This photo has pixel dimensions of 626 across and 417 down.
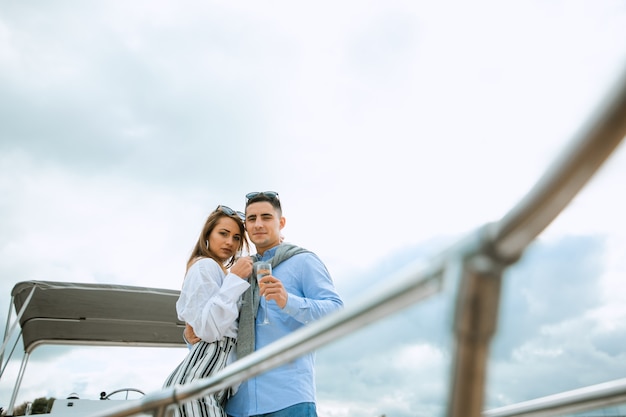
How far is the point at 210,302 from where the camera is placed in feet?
6.48

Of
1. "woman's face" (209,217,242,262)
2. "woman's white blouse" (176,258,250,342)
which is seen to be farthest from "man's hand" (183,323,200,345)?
"woman's face" (209,217,242,262)

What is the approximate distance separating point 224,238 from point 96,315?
3430mm

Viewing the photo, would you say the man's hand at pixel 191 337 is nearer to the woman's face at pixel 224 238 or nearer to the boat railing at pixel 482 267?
the woman's face at pixel 224 238

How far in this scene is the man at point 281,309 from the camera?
1.92 meters

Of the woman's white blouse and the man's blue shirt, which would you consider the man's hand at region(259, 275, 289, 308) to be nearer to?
the man's blue shirt

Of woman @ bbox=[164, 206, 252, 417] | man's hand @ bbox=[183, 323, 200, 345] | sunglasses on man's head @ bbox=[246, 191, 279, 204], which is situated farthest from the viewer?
sunglasses on man's head @ bbox=[246, 191, 279, 204]

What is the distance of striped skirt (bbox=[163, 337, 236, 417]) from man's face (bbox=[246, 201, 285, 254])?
54cm

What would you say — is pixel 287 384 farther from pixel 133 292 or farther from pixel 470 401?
pixel 133 292

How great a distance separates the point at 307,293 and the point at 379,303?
175 cm

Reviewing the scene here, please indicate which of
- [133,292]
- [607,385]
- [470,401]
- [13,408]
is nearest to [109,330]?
[133,292]

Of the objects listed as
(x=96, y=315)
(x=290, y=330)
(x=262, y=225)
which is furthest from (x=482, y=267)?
(x=96, y=315)

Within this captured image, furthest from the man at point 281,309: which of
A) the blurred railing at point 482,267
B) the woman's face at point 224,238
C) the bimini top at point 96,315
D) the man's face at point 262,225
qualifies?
the bimini top at point 96,315

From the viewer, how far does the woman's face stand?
2.52m

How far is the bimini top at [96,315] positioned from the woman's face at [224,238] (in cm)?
296
